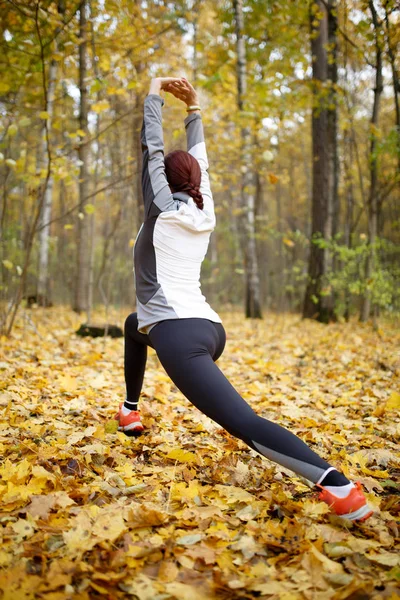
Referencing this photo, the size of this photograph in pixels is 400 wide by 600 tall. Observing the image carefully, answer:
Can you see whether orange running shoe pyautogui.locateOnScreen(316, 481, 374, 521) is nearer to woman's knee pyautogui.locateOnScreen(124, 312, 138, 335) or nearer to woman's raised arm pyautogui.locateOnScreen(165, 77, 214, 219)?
woman's knee pyautogui.locateOnScreen(124, 312, 138, 335)

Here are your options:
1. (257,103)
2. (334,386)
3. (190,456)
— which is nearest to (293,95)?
(257,103)

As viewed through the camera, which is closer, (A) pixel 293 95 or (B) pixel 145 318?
(B) pixel 145 318

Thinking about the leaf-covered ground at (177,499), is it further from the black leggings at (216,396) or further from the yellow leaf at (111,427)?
the black leggings at (216,396)

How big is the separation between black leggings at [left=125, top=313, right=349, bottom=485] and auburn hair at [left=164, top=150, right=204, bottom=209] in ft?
2.11

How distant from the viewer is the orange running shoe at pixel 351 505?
1912mm

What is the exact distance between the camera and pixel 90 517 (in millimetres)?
1896

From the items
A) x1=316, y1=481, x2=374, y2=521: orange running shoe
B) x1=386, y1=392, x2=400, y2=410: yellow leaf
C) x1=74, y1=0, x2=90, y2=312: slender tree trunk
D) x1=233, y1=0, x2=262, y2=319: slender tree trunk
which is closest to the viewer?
x1=316, y1=481, x2=374, y2=521: orange running shoe

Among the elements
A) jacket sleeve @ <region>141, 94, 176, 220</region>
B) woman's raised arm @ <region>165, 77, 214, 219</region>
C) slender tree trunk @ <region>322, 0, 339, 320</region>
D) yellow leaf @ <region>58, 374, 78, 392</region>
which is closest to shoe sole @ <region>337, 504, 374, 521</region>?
jacket sleeve @ <region>141, 94, 176, 220</region>

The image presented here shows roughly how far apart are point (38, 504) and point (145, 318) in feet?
3.05

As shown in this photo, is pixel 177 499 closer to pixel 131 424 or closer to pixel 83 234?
pixel 131 424

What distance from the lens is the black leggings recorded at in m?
1.95

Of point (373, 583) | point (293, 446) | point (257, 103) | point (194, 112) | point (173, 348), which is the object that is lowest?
point (373, 583)

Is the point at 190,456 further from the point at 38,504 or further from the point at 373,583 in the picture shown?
the point at 373,583

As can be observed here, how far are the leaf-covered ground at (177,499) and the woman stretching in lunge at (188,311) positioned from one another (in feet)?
0.88
